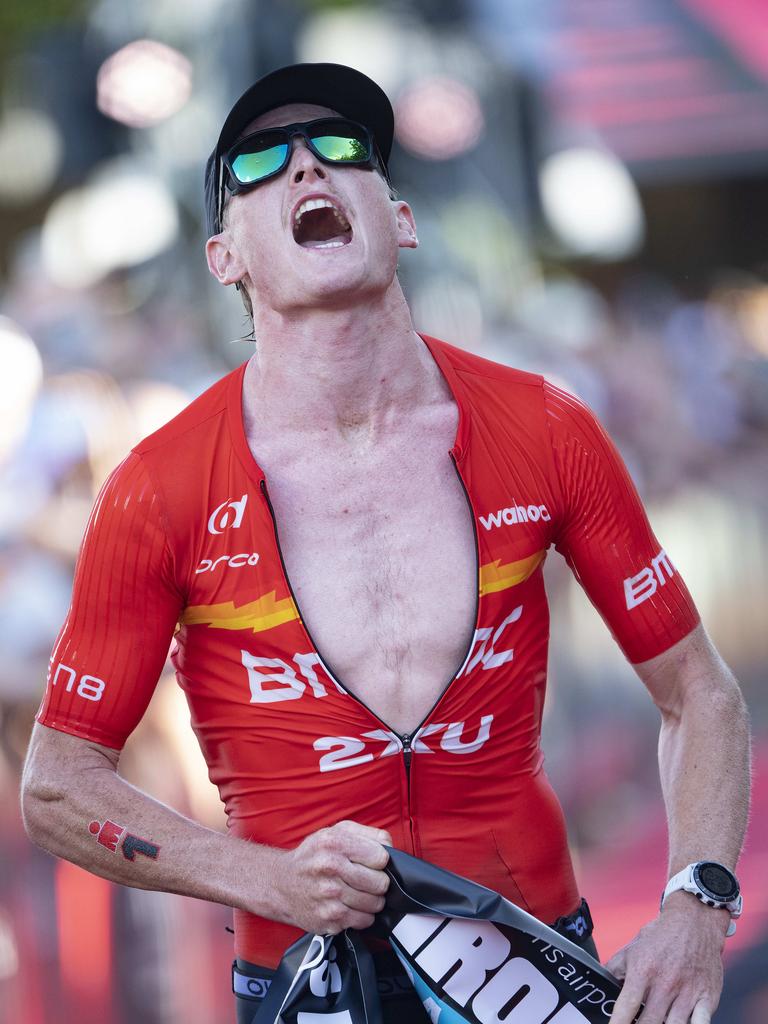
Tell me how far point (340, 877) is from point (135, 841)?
0.41 meters

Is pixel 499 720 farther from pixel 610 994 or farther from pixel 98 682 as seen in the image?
pixel 98 682

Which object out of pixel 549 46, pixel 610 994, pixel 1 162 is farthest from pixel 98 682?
pixel 549 46

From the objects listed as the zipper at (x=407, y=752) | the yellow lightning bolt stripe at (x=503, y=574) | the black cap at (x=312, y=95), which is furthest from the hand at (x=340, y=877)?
the black cap at (x=312, y=95)

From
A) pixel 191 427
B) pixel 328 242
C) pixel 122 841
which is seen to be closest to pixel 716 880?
pixel 122 841

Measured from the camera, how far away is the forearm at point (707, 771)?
294 cm

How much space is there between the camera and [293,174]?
10.4 feet

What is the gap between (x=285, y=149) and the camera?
3197 mm

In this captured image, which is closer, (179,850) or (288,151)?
(179,850)

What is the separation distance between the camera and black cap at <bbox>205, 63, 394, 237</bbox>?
3227 millimetres

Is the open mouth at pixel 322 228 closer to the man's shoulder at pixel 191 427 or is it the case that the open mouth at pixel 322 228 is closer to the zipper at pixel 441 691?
the man's shoulder at pixel 191 427

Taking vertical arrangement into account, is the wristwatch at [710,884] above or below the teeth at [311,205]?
below

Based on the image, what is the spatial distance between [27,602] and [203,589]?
5.13 metres

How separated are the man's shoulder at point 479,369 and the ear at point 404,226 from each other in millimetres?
227

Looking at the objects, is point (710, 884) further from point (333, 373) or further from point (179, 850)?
point (333, 373)
